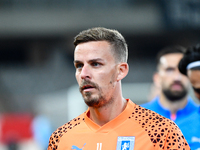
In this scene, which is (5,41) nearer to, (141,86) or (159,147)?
(141,86)

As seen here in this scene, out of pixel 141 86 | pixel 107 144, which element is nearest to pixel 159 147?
pixel 107 144

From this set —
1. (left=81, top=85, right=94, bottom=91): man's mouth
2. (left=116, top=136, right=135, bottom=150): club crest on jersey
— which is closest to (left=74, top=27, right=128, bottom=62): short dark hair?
(left=81, top=85, right=94, bottom=91): man's mouth

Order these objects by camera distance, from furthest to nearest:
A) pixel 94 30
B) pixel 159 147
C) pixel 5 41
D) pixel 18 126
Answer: pixel 5 41 → pixel 18 126 → pixel 94 30 → pixel 159 147

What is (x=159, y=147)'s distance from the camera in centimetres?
252

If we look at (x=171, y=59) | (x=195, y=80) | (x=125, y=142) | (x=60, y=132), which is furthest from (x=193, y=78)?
(x=171, y=59)

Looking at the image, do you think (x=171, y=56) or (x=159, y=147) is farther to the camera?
(x=171, y=56)

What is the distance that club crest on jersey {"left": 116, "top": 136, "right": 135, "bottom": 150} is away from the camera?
8.59 feet

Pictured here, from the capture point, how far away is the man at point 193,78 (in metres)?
3.74

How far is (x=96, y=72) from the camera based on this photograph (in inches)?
106

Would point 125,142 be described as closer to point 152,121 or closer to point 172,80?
point 152,121

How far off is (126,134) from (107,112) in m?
0.25

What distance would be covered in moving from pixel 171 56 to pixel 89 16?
9635 millimetres

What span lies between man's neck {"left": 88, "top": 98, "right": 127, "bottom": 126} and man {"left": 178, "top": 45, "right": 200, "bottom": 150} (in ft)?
3.82

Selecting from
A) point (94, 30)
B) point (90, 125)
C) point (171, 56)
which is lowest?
point (90, 125)
